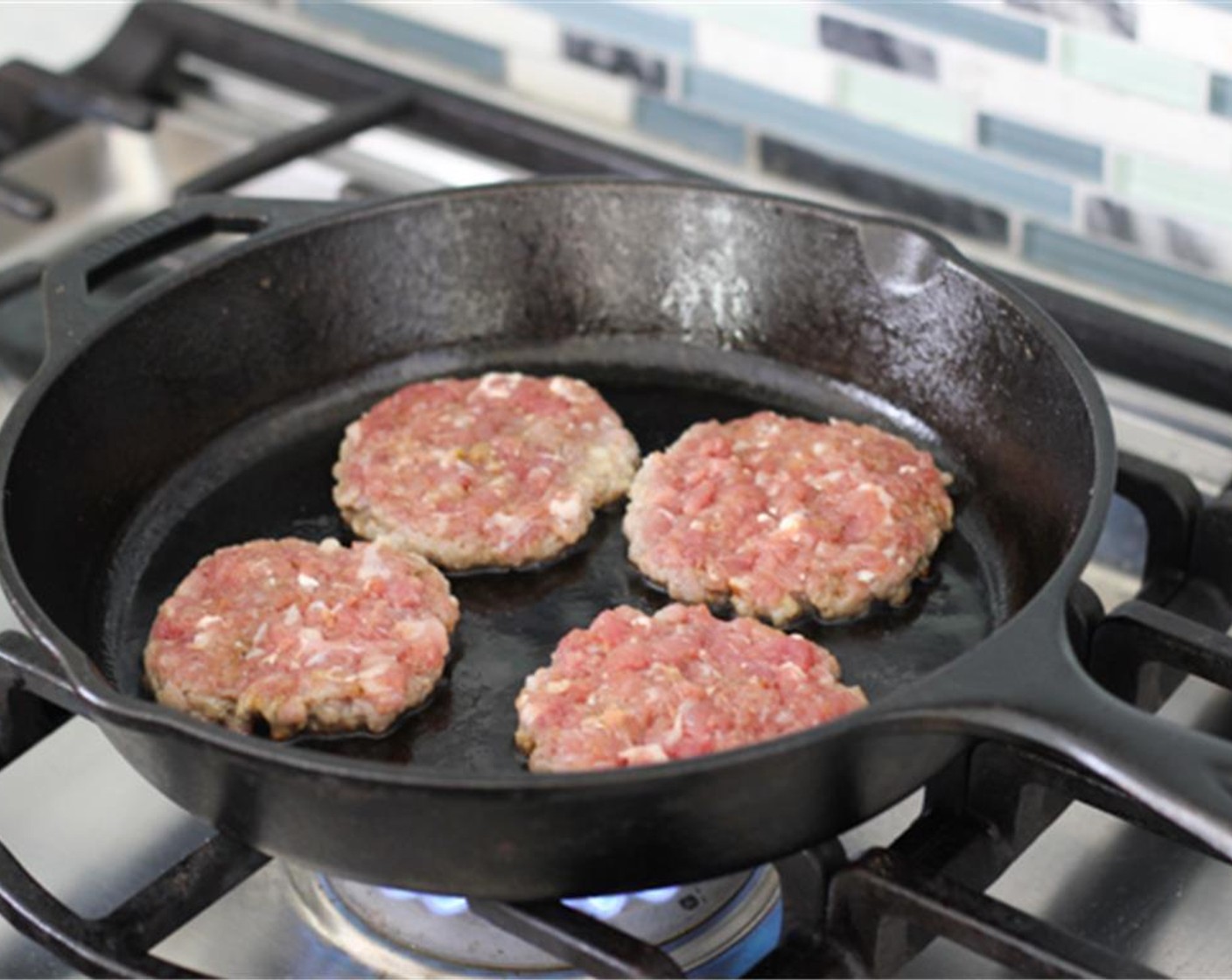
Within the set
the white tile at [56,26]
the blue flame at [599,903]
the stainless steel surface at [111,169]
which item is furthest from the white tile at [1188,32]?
the white tile at [56,26]

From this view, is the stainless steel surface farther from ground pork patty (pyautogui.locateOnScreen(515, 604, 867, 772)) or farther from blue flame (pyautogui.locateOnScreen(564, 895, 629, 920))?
blue flame (pyautogui.locateOnScreen(564, 895, 629, 920))

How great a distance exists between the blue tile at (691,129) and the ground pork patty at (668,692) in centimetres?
77

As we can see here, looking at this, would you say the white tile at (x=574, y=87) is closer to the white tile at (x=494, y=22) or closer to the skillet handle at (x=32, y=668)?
the white tile at (x=494, y=22)

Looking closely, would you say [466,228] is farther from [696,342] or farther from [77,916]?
[77,916]

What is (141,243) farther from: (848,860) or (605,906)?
(848,860)

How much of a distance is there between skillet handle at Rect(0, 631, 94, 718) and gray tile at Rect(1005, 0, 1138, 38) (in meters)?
0.99

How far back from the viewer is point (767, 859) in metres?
1.19

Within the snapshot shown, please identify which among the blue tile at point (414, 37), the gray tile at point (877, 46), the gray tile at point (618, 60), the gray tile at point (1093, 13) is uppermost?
the gray tile at point (1093, 13)

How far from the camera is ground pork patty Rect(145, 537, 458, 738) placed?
4.55 feet

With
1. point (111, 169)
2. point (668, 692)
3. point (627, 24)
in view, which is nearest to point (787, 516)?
point (668, 692)

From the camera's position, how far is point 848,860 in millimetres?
1221

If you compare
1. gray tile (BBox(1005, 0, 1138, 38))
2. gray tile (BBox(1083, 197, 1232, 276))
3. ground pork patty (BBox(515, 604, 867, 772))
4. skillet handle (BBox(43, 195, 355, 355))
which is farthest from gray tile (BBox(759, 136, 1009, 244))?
ground pork patty (BBox(515, 604, 867, 772))

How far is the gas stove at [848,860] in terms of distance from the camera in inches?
47.8

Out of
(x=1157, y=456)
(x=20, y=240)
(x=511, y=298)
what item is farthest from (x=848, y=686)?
(x=20, y=240)
